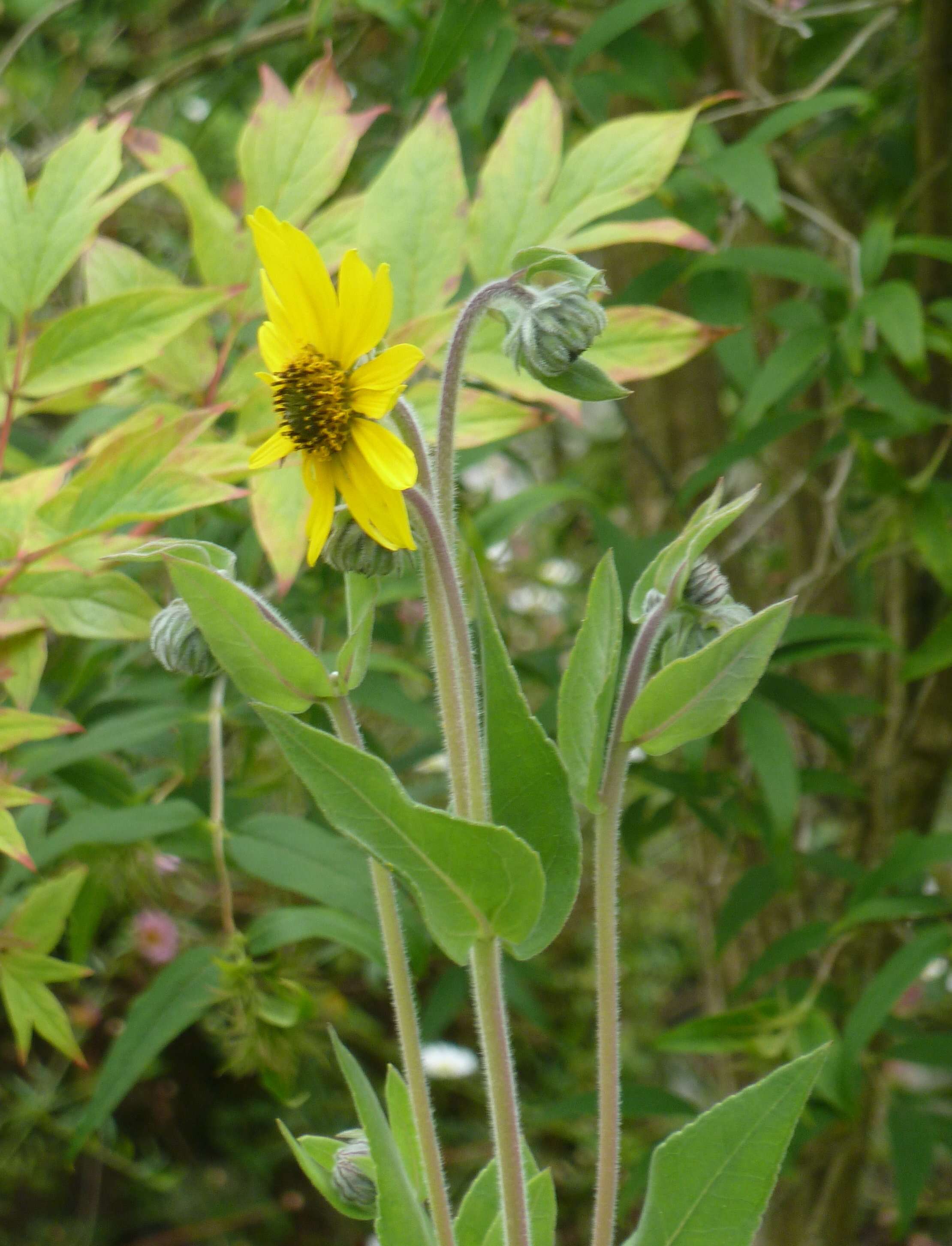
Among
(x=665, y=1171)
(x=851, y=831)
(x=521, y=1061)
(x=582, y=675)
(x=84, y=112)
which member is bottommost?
(x=521, y=1061)

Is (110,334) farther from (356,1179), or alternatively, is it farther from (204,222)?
(356,1179)

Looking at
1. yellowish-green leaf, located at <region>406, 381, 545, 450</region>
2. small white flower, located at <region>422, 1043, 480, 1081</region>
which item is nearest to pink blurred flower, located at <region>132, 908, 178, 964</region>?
small white flower, located at <region>422, 1043, 480, 1081</region>

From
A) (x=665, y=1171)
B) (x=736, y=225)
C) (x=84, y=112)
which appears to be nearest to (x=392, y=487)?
(x=665, y=1171)

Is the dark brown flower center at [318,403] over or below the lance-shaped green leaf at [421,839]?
over

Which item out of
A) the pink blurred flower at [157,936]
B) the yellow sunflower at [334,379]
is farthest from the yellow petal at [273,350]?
the pink blurred flower at [157,936]

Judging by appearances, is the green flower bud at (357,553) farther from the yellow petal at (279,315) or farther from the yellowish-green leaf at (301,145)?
the yellowish-green leaf at (301,145)

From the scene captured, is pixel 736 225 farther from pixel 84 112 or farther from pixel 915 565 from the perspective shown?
pixel 84 112

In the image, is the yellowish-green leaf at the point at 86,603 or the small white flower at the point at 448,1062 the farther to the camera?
the small white flower at the point at 448,1062
